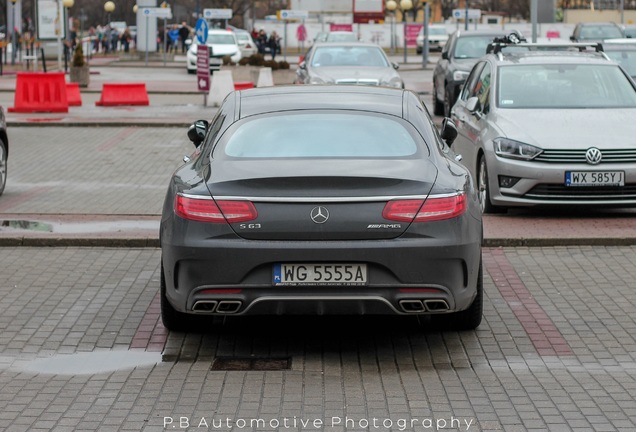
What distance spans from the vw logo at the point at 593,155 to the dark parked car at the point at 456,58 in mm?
12212

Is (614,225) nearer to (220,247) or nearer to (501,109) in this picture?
(501,109)

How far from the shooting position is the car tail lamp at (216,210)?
6973mm

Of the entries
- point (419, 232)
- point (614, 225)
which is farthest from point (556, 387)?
point (614, 225)

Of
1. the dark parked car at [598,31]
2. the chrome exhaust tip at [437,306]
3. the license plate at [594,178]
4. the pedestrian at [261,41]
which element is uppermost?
the chrome exhaust tip at [437,306]

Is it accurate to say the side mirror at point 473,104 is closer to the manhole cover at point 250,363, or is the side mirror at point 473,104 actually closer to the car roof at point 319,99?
the car roof at point 319,99

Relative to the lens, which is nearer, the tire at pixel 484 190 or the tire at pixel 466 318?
the tire at pixel 466 318

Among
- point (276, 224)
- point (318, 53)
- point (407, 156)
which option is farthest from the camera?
point (318, 53)

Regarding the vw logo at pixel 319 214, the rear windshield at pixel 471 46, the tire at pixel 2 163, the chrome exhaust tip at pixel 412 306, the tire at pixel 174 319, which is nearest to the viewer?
the vw logo at pixel 319 214

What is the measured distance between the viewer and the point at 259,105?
815 cm

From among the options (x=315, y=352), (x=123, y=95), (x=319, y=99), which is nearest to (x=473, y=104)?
(x=319, y=99)

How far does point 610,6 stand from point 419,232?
334ft

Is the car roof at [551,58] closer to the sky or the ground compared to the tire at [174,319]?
closer to the sky

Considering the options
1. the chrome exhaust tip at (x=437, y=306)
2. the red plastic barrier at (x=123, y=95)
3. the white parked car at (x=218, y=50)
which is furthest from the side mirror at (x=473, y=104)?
the white parked car at (x=218, y=50)

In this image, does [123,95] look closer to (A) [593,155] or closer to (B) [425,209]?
(A) [593,155]
